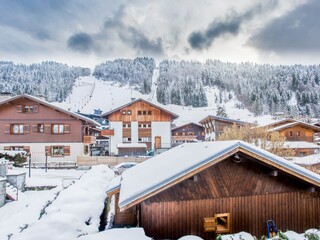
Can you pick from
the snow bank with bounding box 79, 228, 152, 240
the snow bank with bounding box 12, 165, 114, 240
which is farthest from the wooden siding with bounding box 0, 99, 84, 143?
the snow bank with bounding box 79, 228, 152, 240

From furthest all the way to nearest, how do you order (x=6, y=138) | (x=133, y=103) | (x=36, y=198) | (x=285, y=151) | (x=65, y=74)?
(x=65, y=74)
(x=133, y=103)
(x=6, y=138)
(x=285, y=151)
(x=36, y=198)

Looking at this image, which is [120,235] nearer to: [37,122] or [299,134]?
[37,122]

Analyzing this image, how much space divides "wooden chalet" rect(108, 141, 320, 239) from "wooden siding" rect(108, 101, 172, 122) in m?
35.4

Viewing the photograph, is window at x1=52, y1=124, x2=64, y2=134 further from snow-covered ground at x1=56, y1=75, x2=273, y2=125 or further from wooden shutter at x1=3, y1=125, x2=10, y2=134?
snow-covered ground at x1=56, y1=75, x2=273, y2=125

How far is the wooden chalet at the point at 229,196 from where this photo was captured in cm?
809

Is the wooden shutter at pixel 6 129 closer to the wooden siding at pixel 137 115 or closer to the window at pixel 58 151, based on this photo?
the window at pixel 58 151

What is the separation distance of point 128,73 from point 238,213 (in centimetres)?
17210

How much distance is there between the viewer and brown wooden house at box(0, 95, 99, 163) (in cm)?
3709

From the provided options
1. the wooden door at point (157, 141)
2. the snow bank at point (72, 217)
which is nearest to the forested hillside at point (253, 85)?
the wooden door at point (157, 141)

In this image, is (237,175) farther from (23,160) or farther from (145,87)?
(145,87)

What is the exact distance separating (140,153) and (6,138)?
1827cm

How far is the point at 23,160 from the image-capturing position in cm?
3125

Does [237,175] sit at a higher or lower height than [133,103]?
lower

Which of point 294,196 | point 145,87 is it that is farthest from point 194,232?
A: point 145,87
